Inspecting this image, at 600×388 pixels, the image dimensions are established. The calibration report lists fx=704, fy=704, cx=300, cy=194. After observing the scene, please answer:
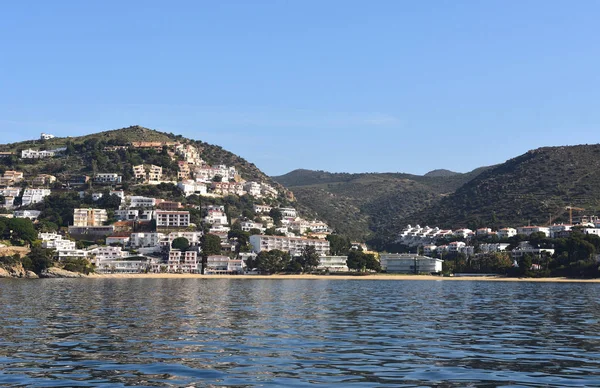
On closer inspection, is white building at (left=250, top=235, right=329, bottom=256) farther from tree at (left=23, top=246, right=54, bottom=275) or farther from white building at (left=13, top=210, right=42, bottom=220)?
tree at (left=23, top=246, right=54, bottom=275)

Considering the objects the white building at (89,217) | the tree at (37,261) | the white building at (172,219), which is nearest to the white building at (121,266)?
the tree at (37,261)

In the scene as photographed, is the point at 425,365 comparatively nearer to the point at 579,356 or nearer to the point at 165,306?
the point at 579,356

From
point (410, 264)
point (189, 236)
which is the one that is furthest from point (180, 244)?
point (410, 264)

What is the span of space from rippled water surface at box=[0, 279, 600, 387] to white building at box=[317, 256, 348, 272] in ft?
430

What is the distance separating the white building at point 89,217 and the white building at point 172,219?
657 inches

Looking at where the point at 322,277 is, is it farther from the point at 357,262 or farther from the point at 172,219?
the point at 172,219

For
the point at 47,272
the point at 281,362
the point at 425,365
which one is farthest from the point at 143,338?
the point at 47,272

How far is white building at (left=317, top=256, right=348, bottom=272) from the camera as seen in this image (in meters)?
181

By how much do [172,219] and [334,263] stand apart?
154 feet

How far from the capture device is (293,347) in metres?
29.6

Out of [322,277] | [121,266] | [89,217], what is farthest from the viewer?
[89,217]

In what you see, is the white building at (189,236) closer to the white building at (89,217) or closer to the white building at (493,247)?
the white building at (89,217)

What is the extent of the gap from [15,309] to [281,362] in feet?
99.1

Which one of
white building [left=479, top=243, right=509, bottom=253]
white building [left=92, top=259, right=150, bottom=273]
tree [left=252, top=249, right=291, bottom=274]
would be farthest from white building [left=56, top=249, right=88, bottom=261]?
white building [left=479, top=243, right=509, bottom=253]
